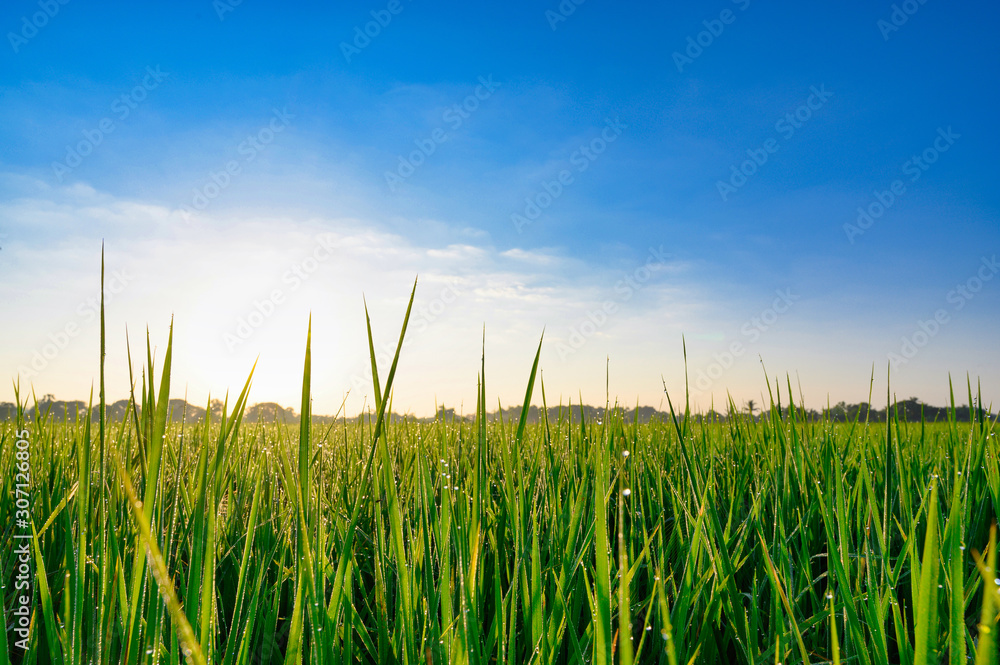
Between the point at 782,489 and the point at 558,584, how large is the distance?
0.91 metres

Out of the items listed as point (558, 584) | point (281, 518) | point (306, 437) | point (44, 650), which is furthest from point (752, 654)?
point (44, 650)

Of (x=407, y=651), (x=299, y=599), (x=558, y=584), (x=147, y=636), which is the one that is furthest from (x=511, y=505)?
(x=147, y=636)

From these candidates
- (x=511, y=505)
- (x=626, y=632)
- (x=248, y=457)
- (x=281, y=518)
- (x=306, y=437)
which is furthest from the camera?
(x=248, y=457)

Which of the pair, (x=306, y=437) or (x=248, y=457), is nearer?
(x=306, y=437)

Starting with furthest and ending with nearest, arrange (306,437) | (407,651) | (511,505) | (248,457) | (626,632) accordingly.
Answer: (248,457) → (511,505) → (407,651) → (306,437) → (626,632)

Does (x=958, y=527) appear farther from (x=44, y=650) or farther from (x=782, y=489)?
(x=44, y=650)

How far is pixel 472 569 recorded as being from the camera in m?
0.99

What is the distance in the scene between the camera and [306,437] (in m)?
0.81

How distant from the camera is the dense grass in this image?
80 cm

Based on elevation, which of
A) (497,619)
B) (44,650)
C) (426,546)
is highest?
(426,546)

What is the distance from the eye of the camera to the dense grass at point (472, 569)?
0.80 metres

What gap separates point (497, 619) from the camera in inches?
40.4

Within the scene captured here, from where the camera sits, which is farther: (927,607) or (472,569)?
(472,569)

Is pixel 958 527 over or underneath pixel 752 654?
over
